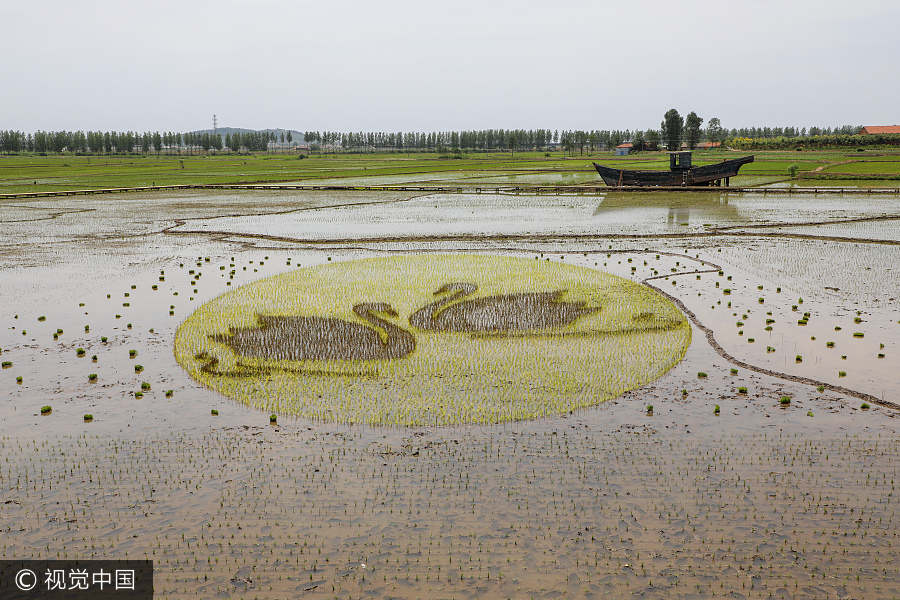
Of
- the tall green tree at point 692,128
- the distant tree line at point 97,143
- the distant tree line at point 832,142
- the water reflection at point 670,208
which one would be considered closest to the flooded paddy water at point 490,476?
the water reflection at point 670,208

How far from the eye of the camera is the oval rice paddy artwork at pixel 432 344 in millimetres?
9641

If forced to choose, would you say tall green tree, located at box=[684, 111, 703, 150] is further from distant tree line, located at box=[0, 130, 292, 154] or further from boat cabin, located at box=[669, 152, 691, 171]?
distant tree line, located at box=[0, 130, 292, 154]

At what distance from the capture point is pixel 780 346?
11898 mm

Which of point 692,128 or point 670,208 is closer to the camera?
point 670,208

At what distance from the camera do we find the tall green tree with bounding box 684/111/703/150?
108m

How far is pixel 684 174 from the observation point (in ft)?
149

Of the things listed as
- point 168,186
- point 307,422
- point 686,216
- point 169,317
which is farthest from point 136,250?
point 168,186

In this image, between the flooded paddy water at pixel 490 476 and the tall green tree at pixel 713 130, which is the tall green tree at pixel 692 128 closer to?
the tall green tree at pixel 713 130

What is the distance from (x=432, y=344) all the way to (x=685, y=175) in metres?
38.3

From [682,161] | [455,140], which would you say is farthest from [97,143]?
[682,161]

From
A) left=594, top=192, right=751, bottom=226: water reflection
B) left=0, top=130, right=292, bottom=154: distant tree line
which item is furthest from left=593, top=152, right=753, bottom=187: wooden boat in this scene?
left=0, top=130, right=292, bottom=154: distant tree line

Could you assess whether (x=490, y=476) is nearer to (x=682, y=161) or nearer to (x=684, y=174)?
(x=684, y=174)

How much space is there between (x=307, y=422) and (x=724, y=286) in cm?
1203

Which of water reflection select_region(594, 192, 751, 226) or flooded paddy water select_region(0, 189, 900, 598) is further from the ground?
water reflection select_region(594, 192, 751, 226)
